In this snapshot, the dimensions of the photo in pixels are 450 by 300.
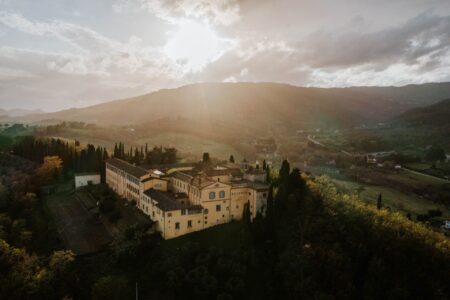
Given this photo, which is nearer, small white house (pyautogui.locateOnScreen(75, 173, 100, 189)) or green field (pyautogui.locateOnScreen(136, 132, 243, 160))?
small white house (pyautogui.locateOnScreen(75, 173, 100, 189))

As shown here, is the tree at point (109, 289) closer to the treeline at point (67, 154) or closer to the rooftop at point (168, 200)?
the rooftop at point (168, 200)

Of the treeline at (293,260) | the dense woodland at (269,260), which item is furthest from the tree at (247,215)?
the treeline at (293,260)

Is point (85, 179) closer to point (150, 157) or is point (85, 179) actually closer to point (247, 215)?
point (150, 157)

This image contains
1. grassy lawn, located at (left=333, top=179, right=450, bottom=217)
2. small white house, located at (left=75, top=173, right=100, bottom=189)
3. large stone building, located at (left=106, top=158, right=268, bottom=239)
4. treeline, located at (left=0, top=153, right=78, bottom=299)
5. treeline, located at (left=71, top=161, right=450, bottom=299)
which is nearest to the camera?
treeline, located at (left=0, top=153, right=78, bottom=299)

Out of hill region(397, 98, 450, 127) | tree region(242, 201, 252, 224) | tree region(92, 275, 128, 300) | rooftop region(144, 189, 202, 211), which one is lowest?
tree region(92, 275, 128, 300)

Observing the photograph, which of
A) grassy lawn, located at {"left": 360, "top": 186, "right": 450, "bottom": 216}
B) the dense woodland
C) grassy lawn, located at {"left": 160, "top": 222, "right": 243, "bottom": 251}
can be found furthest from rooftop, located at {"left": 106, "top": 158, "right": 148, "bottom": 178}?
grassy lawn, located at {"left": 360, "top": 186, "right": 450, "bottom": 216}

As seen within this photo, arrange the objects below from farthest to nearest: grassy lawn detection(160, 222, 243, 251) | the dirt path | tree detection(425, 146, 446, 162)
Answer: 1. tree detection(425, 146, 446, 162)
2. the dirt path
3. grassy lawn detection(160, 222, 243, 251)

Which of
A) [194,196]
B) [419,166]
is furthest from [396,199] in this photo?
[194,196]

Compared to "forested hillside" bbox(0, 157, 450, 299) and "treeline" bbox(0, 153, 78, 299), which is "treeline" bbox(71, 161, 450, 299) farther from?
"treeline" bbox(0, 153, 78, 299)
